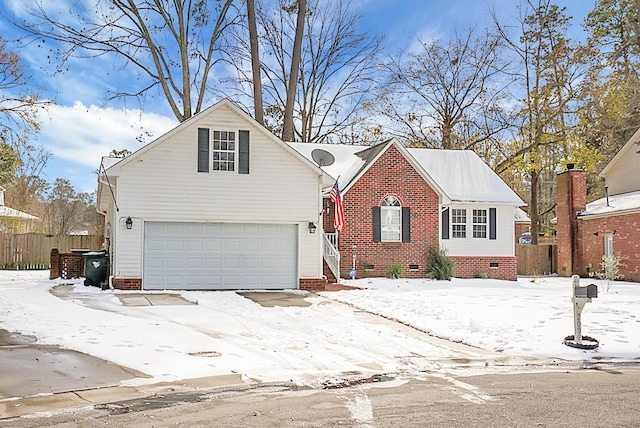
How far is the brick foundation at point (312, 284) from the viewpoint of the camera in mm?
18188

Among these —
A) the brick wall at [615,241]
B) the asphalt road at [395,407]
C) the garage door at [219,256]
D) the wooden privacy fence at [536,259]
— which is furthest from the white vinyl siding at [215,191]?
the wooden privacy fence at [536,259]

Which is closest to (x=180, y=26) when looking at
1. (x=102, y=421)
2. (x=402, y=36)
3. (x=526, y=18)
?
(x=402, y=36)

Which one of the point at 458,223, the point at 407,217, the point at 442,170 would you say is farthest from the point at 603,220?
the point at 407,217

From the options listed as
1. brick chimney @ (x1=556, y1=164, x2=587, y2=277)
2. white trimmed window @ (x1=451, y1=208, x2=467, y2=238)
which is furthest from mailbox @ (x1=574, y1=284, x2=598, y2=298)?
brick chimney @ (x1=556, y1=164, x2=587, y2=277)

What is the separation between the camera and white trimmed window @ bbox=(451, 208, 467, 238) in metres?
24.2

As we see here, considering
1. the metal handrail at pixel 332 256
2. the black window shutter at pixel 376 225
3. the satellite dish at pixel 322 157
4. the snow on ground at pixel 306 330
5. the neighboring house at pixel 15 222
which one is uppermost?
the satellite dish at pixel 322 157

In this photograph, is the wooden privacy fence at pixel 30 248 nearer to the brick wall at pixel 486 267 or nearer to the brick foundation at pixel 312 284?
the brick foundation at pixel 312 284

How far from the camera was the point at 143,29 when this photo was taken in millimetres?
28109

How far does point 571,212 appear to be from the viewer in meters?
27.7

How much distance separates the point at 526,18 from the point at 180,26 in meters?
18.5

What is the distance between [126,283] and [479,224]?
1411cm

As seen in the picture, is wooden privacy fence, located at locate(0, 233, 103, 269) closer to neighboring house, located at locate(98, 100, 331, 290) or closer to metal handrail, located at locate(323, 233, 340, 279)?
neighboring house, located at locate(98, 100, 331, 290)

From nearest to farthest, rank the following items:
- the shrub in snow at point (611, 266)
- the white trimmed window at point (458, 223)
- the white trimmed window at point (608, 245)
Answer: the shrub in snow at point (611, 266) < the white trimmed window at point (458, 223) < the white trimmed window at point (608, 245)

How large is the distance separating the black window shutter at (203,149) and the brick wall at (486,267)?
11050mm
